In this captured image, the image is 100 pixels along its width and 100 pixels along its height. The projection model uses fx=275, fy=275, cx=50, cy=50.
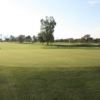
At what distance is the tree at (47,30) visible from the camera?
125 m

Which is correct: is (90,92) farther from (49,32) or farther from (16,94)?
(49,32)

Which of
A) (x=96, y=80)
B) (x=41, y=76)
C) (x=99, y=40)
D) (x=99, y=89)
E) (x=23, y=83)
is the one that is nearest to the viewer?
(x=99, y=89)

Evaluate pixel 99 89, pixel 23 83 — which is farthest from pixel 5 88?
pixel 99 89

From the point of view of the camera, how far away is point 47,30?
126 metres

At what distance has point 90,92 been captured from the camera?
10742mm

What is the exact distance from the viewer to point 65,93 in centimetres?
1055

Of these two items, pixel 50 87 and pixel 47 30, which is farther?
pixel 47 30

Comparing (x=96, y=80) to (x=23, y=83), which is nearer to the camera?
(x=23, y=83)

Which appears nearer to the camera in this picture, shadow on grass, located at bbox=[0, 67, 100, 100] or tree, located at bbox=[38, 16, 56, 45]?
shadow on grass, located at bbox=[0, 67, 100, 100]

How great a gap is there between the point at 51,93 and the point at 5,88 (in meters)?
2.12

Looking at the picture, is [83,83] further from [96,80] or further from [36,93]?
[36,93]

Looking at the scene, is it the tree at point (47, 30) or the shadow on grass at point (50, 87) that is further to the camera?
the tree at point (47, 30)

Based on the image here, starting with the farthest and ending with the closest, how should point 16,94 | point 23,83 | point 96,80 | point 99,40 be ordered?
point 99,40, point 96,80, point 23,83, point 16,94

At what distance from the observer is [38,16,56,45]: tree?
125375mm
